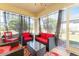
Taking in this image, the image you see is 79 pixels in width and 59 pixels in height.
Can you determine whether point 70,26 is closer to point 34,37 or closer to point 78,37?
point 78,37

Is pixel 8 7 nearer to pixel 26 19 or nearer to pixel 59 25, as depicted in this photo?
pixel 26 19

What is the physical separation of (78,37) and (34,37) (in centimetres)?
272

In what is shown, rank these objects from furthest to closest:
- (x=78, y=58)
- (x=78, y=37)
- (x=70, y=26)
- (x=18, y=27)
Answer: (x=18, y=27) → (x=70, y=26) → (x=78, y=37) → (x=78, y=58)

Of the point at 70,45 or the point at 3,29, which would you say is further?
the point at 3,29

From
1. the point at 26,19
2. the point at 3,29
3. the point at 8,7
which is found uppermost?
the point at 8,7

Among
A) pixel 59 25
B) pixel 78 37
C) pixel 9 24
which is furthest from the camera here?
pixel 9 24

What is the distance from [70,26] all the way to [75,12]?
1.74 ft

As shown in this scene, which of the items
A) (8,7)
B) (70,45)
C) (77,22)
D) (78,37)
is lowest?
(70,45)

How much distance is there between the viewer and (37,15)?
233 inches

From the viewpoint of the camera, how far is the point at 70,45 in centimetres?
310

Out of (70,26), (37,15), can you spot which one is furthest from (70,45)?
(37,15)

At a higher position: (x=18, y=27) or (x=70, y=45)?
(x=18, y=27)

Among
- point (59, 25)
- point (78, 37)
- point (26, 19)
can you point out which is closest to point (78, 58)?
point (78, 37)

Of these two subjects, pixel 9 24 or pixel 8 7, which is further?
pixel 9 24
